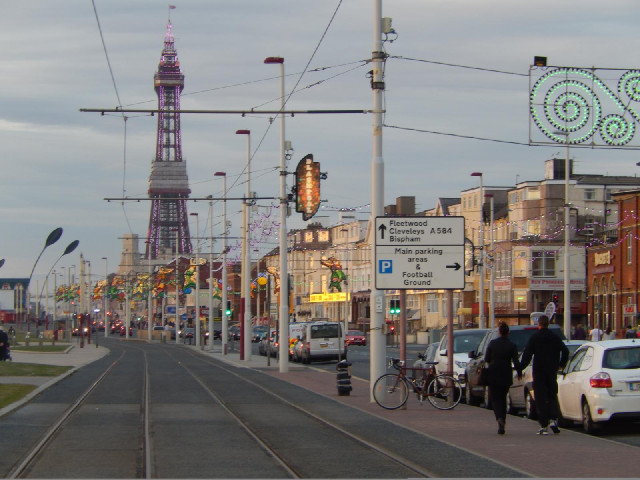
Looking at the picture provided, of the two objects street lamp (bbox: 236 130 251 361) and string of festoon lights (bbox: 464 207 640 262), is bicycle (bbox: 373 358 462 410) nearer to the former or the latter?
street lamp (bbox: 236 130 251 361)

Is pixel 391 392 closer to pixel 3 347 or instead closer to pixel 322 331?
pixel 3 347

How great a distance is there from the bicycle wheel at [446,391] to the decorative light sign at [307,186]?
38.0 feet

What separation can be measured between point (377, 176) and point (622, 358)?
7874 millimetres

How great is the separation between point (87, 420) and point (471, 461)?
344 inches

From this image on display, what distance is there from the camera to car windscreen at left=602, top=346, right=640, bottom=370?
56.0ft

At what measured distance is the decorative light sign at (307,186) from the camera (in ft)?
110

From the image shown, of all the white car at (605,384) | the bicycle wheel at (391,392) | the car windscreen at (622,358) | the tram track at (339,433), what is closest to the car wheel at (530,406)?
the white car at (605,384)

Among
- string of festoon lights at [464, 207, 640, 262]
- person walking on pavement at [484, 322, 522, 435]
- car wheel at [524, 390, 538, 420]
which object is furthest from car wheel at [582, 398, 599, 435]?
string of festoon lights at [464, 207, 640, 262]

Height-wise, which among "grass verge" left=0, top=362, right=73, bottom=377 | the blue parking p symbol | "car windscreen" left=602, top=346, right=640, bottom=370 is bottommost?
"grass verge" left=0, top=362, right=73, bottom=377

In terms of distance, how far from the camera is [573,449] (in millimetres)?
15086

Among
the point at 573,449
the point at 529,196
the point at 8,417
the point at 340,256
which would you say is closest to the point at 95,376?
the point at 8,417

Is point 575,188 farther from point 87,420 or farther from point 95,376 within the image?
point 87,420

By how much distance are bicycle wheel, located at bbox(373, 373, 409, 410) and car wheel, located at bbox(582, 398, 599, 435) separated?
17.4 ft

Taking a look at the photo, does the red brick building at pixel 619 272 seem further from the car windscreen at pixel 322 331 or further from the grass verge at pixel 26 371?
the grass verge at pixel 26 371
